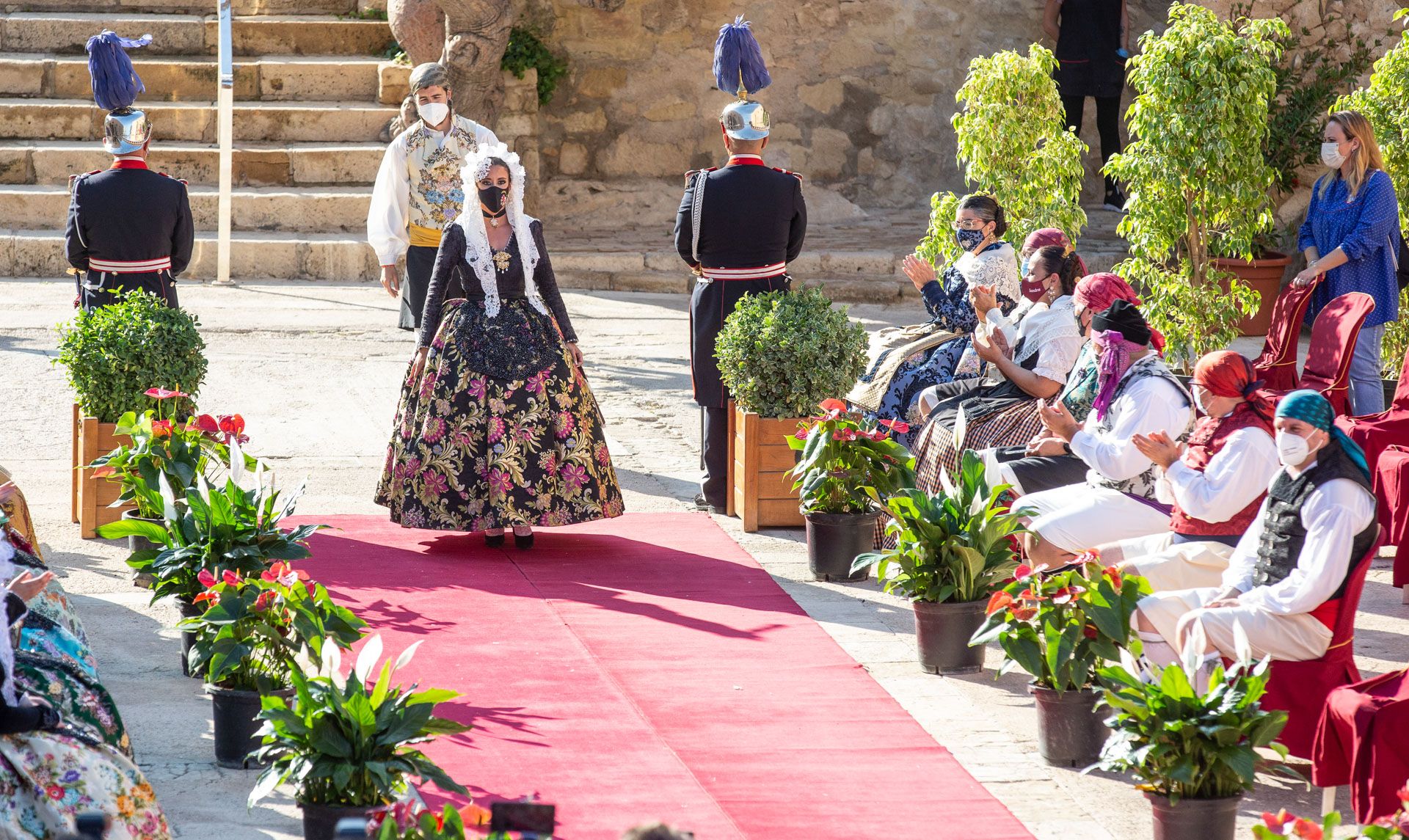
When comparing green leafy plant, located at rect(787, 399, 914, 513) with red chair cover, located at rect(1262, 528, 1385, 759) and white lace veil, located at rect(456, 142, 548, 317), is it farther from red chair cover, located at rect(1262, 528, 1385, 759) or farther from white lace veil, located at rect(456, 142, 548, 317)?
red chair cover, located at rect(1262, 528, 1385, 759)

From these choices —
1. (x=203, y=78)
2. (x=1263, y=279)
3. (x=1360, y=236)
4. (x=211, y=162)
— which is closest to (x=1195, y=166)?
(x=1360, y=236)

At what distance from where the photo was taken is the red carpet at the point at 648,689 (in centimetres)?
446

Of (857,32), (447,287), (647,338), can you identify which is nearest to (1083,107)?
(857,32)

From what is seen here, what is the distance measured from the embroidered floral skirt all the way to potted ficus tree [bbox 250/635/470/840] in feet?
9.21

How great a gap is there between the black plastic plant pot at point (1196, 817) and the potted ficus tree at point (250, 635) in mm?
2176

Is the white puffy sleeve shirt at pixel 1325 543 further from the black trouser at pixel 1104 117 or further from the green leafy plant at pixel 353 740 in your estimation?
the black trouser at pixel 1104 117

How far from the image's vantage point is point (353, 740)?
3820mm

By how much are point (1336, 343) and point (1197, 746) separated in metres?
3.94

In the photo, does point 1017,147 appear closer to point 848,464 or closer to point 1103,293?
point 848,464

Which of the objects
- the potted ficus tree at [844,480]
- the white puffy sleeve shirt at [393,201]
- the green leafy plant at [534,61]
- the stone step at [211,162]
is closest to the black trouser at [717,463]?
the potted ficus tree at [844,480]

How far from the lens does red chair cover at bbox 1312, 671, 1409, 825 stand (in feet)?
13.3

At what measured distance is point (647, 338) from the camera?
11273 millimetres

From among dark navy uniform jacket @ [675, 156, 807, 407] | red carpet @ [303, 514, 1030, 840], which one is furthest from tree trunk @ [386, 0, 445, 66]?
red carpet @ [303, 514, 1030, 840]

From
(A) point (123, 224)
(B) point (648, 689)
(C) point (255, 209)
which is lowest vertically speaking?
(B) point (648, 689)
